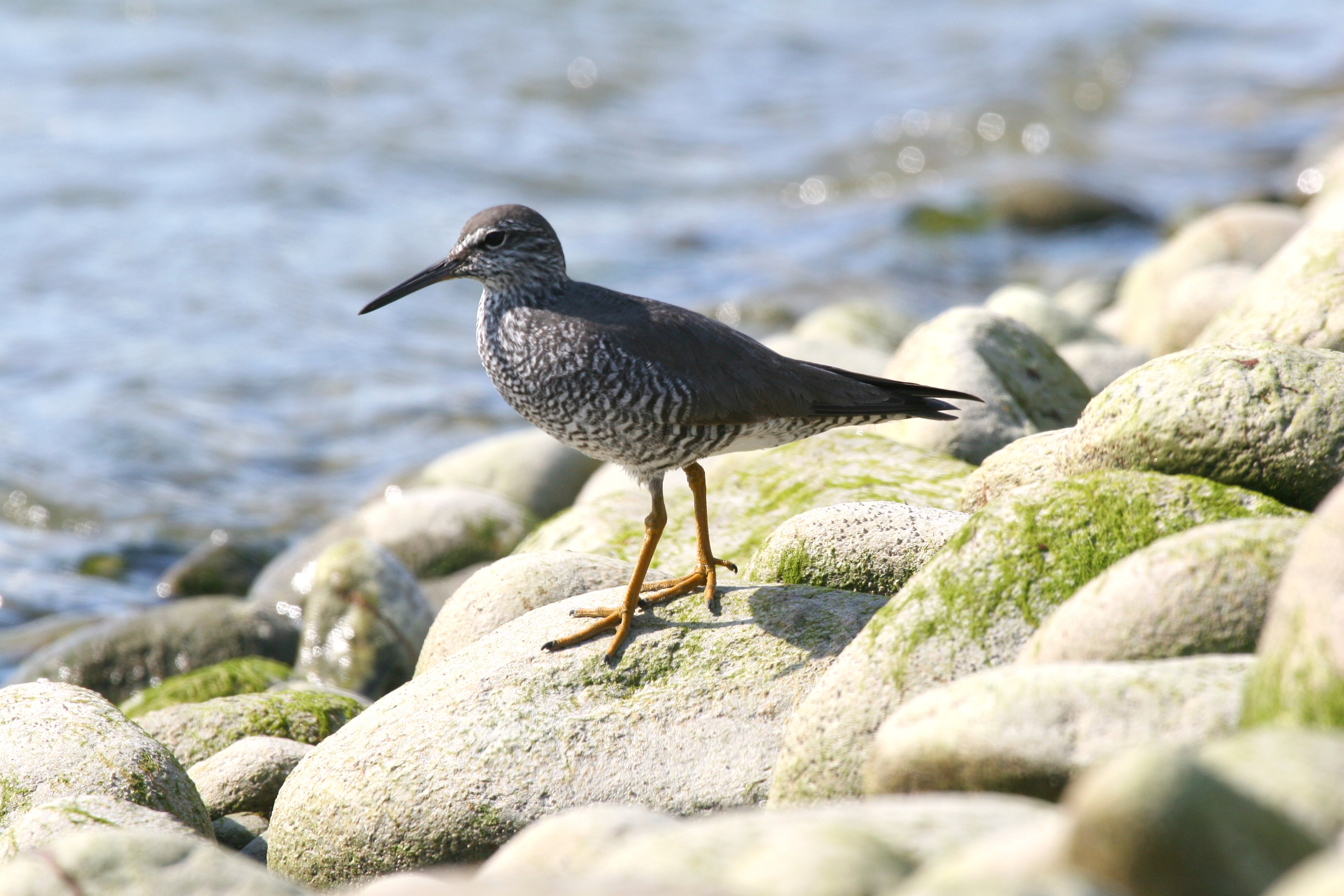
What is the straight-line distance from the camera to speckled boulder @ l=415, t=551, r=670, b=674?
562 centimetres

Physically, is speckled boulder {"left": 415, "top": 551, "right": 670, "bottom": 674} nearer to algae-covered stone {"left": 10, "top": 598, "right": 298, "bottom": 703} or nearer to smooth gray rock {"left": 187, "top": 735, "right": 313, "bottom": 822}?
smooth gray rock {"left": 187, "top": 735, "right": 313, "bottom": 822}

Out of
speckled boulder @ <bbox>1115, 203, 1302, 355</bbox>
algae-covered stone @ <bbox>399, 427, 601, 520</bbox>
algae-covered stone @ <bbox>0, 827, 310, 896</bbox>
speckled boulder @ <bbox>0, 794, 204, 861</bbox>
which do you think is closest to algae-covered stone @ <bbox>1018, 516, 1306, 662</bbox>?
algae-covered stone @ <bbox>0, 827, 310, 896</bbox>

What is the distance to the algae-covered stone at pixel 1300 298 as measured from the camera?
5.54m

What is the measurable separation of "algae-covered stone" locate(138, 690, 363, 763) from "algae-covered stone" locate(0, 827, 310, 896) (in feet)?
8.66

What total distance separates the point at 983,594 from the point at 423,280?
9.82ft

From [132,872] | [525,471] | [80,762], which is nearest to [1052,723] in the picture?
[132,872]

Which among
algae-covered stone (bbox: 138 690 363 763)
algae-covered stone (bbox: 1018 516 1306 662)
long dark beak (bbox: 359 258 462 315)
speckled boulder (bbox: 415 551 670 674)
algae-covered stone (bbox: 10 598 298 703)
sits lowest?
algae-covered stone (bbox: 10 598 298 703)

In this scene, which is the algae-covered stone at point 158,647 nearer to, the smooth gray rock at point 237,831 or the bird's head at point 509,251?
the smooth gray rock at point 237,831

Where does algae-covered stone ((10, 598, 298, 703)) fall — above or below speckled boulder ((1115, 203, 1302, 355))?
below

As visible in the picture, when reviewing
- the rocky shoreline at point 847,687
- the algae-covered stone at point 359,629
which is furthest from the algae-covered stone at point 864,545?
the algae-covered stone at point 359,629

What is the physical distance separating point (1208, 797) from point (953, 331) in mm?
4850

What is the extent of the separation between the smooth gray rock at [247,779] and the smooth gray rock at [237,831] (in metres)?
0.08

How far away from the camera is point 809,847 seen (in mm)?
2596

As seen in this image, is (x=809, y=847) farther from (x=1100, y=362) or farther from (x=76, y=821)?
(x=1100, y=362)
